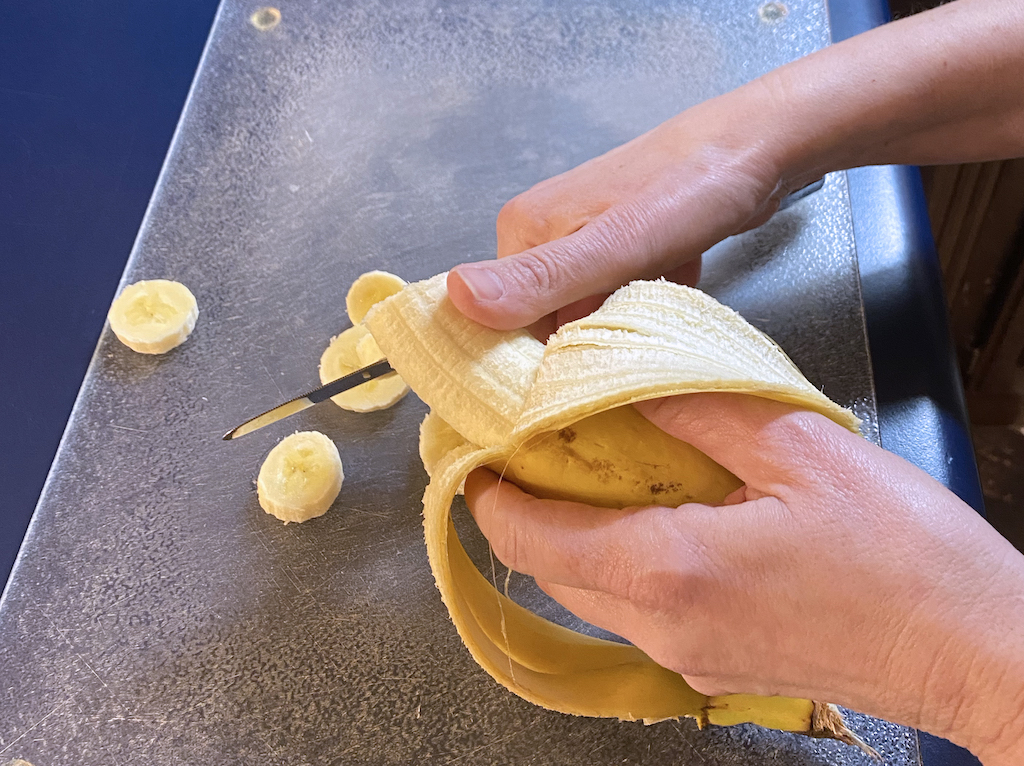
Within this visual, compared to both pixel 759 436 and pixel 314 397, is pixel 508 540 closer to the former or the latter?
pixel 759 436

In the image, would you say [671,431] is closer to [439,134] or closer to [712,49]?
[439,134]

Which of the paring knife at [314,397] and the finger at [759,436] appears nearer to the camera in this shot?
the finger at [759,436]

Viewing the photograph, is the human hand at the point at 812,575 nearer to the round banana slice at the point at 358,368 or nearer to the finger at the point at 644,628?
the finger at the point at 644,628

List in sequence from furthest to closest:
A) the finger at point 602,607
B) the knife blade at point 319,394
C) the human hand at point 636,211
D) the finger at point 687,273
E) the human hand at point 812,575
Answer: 1. the finger at point 687,273
2. the knife blade at point 319,394
3. the human hand at point 636,211
4. the finger at point 602,607
5. the human hand at point 812,575

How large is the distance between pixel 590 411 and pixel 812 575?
0.23 meters

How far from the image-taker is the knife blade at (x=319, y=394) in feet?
3.14

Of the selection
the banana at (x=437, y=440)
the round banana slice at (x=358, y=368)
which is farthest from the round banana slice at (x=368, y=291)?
the banana at (x=437, y=440)

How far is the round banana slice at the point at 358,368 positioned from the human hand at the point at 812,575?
→ 17.1 inches

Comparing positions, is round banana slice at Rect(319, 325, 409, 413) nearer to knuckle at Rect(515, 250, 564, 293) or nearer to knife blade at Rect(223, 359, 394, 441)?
knife blade at Rect(223, 359, 394, 441)

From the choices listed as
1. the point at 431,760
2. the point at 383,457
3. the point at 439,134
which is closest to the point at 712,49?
the point at 439,134

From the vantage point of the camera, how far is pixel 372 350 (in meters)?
1.11

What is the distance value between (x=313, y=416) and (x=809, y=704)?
2.42 ft

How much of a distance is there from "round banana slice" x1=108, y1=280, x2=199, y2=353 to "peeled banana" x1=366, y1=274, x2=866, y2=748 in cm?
51

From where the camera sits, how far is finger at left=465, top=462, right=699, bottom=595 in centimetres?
68
